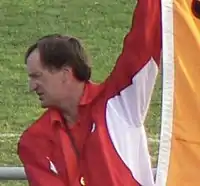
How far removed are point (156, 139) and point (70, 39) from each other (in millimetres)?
4472

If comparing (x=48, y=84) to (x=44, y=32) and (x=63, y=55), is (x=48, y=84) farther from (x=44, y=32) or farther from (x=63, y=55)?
(x=44, y=32)

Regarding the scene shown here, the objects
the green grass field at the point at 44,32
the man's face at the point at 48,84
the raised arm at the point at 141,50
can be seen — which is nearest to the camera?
the raised arm at the point at 141,50

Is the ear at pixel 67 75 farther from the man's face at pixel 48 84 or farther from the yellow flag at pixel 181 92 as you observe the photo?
the yellow flag at pixel 181 92

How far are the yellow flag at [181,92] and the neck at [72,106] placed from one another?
47 cm

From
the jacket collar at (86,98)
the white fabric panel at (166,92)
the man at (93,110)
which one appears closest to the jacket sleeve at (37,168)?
the man at (93,110)

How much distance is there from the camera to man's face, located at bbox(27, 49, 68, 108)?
18.1 feet

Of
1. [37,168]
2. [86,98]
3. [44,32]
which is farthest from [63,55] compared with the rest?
[44,32]

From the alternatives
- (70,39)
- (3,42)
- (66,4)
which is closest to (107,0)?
(66,4)

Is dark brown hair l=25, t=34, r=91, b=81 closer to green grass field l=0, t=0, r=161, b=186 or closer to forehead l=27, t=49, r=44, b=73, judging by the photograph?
forehead l=27, t=49, r=44, b=73

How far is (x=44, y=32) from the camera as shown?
558 inches

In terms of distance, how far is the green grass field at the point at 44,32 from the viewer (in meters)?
11.5

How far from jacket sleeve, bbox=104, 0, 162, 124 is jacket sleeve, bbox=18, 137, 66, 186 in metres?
0.44

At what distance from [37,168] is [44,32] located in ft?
27.9

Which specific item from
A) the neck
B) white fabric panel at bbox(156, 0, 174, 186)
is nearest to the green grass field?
the neck
